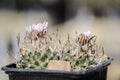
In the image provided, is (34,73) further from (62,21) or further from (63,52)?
(62,21)

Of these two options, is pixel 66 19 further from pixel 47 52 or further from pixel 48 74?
pixel 48 74

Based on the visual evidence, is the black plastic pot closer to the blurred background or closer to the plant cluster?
the plant cluster

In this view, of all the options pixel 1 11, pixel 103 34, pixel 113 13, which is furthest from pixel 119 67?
pixel 1 11

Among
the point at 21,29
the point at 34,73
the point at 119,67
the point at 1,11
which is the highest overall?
the point at 1,11

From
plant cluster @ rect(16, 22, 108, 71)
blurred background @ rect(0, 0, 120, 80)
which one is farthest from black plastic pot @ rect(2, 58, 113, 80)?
blurred background @ rect(0, 0, 120, 80)

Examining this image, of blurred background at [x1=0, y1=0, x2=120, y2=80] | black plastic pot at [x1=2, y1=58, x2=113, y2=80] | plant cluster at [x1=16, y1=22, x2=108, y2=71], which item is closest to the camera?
black plastic pot at [x1=2, y1=58, x2=113, y2=80]

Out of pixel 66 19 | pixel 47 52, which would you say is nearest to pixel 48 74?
pixel 47 52

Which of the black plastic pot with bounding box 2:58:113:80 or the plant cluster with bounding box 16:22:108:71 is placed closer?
the black plastic pot with bounding box 2:58:113:80

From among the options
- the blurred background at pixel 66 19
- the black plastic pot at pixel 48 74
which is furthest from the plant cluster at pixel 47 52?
the blurred background at pixel 66 19
